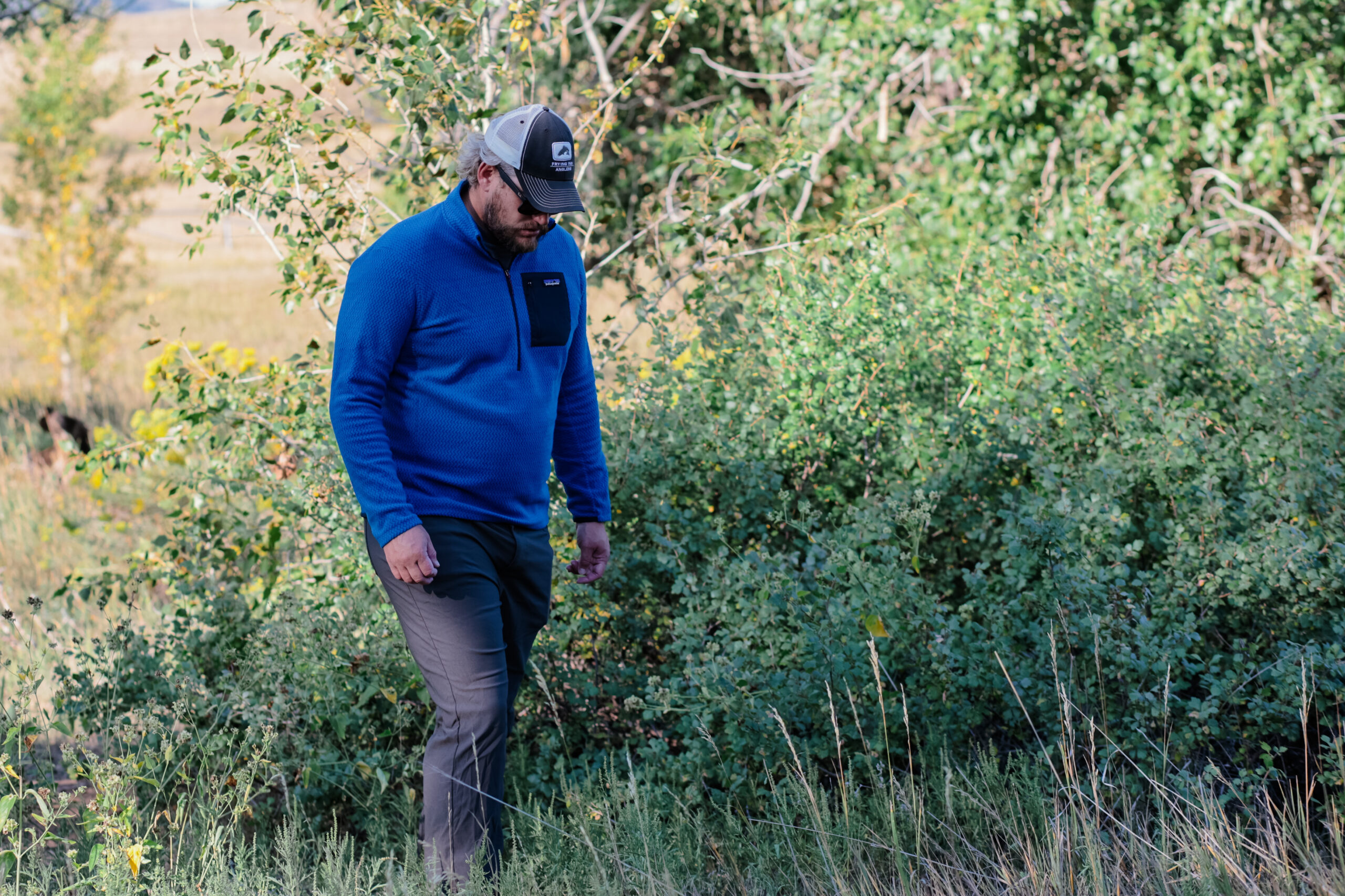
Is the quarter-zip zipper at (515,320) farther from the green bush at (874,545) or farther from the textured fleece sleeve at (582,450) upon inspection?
the green bush at (874,545)

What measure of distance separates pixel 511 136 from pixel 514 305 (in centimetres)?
39

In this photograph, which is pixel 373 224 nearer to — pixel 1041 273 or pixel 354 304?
pixel 354 304

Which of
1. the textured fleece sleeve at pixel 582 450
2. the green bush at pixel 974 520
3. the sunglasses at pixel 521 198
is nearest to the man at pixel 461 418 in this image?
the sunglasses at pixel 521 198

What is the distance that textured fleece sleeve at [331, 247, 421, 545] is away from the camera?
2.58 metres

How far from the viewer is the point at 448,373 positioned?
269cm

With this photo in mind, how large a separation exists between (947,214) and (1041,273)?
251 centimetres

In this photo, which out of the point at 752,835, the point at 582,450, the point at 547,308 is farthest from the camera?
the point at 582,450

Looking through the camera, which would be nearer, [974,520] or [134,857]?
[134,857]

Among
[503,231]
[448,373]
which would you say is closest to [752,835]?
[448,373]

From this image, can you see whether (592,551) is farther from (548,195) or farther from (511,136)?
(511,136)

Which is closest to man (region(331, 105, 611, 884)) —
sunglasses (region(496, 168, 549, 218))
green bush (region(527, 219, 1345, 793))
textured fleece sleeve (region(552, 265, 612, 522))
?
sunglasses (region(496, 168, 549, 218))

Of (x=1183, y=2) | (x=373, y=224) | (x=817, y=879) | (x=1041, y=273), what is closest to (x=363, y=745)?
(x=817, y=879)

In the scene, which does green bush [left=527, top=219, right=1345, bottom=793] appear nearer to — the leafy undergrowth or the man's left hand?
the leafy undergrowth

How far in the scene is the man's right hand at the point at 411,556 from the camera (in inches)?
101
